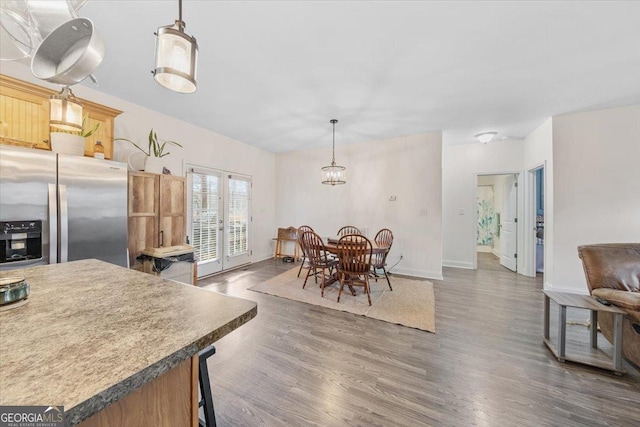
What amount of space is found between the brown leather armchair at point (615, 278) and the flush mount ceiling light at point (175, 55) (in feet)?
10.8

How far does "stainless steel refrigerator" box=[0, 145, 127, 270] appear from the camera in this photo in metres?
1.85

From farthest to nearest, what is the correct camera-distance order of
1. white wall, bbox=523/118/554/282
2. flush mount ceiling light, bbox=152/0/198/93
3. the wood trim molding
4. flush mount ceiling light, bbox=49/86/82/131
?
white wall, bbox=523/118/554/282 → the wood trim molding → flush mount ceiling light, bbox=49/86/82/131 → flush mount ceiling light, bbox=152/0/198/93

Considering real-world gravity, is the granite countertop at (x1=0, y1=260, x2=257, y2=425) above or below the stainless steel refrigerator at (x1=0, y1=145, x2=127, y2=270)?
below

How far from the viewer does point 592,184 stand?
3447 millimetres

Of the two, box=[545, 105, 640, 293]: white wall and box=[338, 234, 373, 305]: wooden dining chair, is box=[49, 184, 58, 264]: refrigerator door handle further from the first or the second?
box=[545, 105, 640, 293]: white wall

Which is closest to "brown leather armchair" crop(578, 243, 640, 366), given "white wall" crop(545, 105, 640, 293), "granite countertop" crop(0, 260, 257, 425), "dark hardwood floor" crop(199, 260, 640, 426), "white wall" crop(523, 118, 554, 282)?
"dark hardwood floor" crop(199, 260, 640, 426)

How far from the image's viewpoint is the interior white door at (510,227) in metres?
4.91

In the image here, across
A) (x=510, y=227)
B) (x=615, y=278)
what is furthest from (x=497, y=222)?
(x=615, y=278)

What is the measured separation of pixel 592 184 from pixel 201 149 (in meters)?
6.14

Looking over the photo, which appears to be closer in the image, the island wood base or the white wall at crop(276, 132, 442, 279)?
the island wood base

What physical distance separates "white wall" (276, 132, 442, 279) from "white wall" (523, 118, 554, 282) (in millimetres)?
1517

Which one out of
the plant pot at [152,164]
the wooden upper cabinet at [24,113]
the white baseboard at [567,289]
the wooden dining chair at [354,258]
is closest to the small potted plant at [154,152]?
the plant pot at [152,164]

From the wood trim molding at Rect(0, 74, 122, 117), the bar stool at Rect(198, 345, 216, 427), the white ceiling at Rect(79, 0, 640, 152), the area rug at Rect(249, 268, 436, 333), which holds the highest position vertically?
the white ceiling at Rect(79, 0, 640, 152)

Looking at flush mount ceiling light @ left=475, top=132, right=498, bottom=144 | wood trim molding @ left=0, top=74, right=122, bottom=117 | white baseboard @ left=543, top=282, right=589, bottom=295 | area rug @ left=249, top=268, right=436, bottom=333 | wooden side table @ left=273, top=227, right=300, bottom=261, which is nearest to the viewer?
wood trim molding @ left=0, top=74, right=122, bottom=117
